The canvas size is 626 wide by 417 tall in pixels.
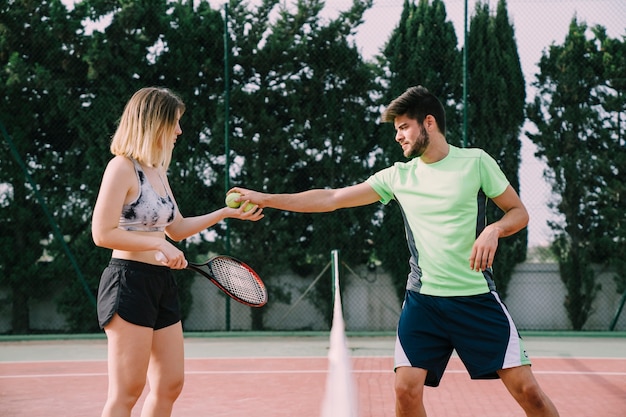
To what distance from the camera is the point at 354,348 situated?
866cm

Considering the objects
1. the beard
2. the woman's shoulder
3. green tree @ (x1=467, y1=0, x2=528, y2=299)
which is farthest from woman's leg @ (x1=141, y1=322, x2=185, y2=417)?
green tree @ (x1=467, y1=0, x2=528, y2=299)

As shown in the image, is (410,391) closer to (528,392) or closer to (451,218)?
(528,392)

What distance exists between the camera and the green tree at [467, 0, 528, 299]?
32.2ft

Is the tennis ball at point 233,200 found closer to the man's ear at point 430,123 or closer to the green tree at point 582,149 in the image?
the man's ear at point 430,123

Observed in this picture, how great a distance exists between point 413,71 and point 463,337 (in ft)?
22.8

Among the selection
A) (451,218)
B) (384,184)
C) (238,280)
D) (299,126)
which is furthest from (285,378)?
(299,126)

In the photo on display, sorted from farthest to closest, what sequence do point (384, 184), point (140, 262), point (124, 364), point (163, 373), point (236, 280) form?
point (236, 280) → point (384, 184) → point (163, 373) → point (140, 262) → point (124, 364)

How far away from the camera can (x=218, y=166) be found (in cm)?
1002

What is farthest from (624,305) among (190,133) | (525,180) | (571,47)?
(190,133)

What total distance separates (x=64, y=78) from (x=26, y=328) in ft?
10.3

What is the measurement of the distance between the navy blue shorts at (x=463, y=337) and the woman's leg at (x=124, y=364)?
1066 mm

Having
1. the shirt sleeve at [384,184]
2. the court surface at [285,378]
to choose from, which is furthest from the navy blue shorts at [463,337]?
the court surface at [285,378]

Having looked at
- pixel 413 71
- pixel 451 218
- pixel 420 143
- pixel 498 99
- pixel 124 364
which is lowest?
pixel 124 364

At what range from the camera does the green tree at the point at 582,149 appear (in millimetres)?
9797
